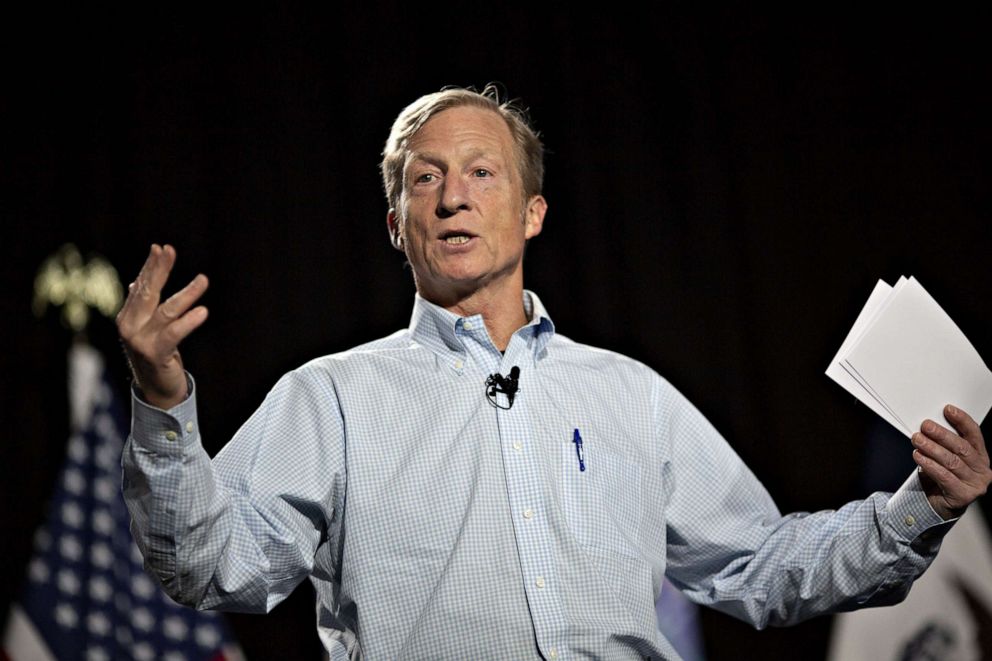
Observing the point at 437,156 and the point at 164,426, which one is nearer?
the point at 164,426

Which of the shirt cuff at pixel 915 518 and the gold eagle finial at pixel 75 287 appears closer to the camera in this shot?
the shirt cuff at pixel 915 518

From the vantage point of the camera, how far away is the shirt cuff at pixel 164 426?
4.87 feet

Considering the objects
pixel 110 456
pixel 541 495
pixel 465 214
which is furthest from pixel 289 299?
pixel 541 495

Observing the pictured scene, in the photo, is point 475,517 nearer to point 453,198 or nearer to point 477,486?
point 477,486

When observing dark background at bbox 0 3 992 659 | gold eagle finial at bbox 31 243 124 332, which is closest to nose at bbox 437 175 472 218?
dark background at bbox 0 3 992 659

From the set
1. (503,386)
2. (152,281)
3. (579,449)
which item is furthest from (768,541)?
(152,281)

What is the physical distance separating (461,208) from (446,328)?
9.6 inches

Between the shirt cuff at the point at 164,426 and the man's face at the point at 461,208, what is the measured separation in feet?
2.27

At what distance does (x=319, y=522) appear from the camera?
6.08 ft

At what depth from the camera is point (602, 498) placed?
6.32ft

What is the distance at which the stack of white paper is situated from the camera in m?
1.73

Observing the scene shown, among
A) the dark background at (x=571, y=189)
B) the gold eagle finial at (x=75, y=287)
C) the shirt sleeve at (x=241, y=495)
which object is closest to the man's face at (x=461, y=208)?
the shirt sleeve at (x=241, y=495)

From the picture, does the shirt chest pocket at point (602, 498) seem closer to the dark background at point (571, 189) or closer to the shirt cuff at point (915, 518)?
the shirt cuff at point (915, 518)

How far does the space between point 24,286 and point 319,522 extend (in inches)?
72.4
